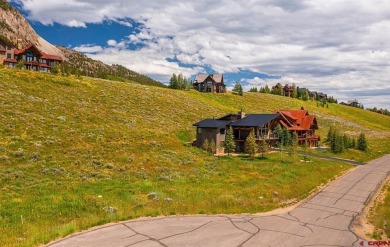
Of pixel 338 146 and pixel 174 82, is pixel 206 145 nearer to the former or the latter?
pixel 338 146

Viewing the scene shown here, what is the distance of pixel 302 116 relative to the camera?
8200 centimetres

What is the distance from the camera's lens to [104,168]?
39.1 metres

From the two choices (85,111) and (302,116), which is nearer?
(85,111)

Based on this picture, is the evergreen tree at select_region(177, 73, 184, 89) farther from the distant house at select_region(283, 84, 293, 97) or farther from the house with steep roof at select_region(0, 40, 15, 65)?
the distant house at select_region(283, 84, 293, 97)

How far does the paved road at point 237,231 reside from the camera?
18.3 metres

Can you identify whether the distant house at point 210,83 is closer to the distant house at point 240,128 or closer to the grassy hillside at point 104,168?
the grassy hillside at point 104,168

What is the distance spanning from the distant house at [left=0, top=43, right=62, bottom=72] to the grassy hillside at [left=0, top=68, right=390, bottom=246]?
24.7m

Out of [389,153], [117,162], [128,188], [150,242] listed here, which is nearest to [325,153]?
[389,153]

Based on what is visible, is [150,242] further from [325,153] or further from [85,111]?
[325,153]

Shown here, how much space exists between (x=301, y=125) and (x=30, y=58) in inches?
3223

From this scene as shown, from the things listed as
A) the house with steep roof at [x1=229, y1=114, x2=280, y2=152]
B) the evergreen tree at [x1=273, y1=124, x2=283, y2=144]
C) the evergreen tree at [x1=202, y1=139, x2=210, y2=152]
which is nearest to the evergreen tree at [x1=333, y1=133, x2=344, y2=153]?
the evergreen tree at [x1=273, y1=124, x2=283, y2=144]

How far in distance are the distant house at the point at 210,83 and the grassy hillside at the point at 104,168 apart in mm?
57732

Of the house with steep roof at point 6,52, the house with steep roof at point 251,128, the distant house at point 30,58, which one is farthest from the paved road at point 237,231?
the house with steep roof at point 6,52

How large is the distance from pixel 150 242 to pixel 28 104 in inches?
2057
